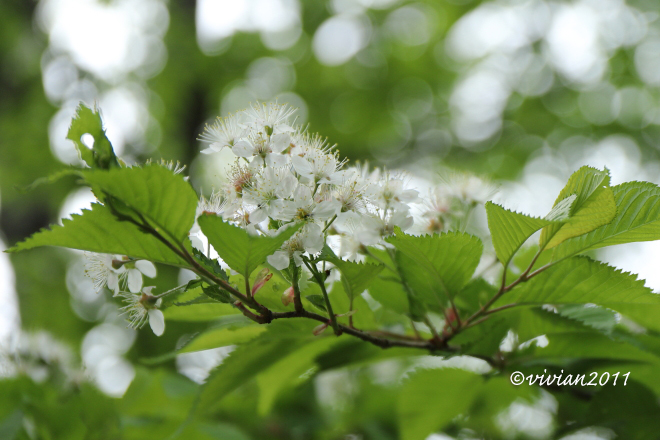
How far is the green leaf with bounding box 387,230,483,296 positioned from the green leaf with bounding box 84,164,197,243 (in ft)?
1.21

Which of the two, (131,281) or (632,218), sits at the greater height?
(632,218)

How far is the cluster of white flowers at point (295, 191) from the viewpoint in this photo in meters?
0.90

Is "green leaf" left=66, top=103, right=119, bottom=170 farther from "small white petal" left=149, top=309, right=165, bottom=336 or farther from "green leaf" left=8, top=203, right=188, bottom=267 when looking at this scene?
"small white petal" left=149, top=309, right=165, bottom=336

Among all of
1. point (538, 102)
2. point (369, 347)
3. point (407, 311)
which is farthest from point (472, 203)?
point (538, 102)

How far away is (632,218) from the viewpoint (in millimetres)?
884

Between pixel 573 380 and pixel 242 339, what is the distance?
0.87 m

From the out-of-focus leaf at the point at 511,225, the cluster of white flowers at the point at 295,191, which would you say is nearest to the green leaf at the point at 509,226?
the out-of-focus leaf at the point at 511,225

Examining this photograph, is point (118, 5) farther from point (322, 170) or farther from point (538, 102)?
point (322, 170)

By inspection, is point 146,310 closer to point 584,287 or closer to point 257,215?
point 257,215

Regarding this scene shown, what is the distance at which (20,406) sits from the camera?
1472 millimetres

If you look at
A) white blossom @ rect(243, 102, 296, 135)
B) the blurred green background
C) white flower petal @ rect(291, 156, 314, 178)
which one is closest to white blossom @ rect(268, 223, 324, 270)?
white flower petal @ rect(291, 156, 314, 178)

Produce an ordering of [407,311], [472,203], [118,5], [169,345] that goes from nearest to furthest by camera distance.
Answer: [407,311] → [472,203] → [169,345] → [118,5]

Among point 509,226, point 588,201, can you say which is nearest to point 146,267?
point 509,226

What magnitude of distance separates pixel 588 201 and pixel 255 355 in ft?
2.45
